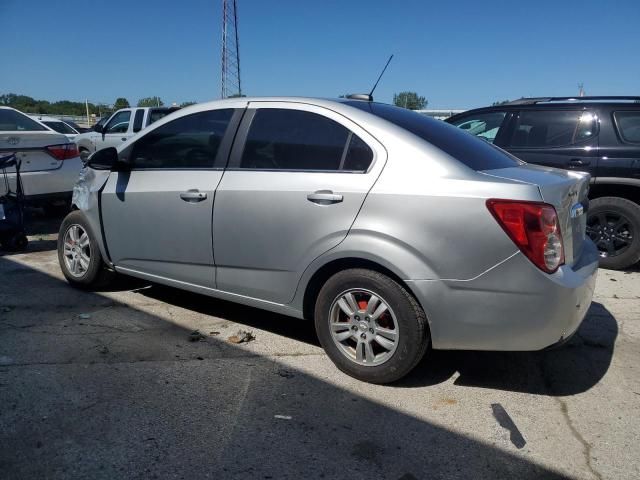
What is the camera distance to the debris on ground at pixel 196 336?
3813mm

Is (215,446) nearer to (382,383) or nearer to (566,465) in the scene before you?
(382,383)

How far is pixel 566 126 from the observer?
5938mm

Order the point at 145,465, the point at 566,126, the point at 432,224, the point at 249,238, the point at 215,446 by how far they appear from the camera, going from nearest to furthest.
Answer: the point at 145,465
the point at 215,446
the point at 432,224
the point at 249,238
the point at 566,126

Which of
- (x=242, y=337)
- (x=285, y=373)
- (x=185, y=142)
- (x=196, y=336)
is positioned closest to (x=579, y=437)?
(x=285, y=373)

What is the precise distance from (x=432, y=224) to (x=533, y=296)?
0.62m

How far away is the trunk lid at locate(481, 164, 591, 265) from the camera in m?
2.83

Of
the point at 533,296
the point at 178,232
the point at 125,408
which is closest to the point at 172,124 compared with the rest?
the point at 178,232

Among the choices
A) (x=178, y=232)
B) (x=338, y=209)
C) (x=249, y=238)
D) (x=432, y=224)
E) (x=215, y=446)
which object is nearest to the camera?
(x=215, y=446)

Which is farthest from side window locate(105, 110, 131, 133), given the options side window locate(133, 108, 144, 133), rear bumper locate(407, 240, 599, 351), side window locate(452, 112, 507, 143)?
rear bumper locate(407, 240, 599, 351)

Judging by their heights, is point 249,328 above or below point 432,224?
below

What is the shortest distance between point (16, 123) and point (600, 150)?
6877 millimetres

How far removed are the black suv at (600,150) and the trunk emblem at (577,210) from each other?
9.28ft

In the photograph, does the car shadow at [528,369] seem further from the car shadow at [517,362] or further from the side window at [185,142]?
the side window at [185,142]

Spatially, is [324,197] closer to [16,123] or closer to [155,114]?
[16,123]
